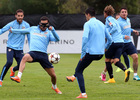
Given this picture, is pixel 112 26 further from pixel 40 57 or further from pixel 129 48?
pixel 40 57

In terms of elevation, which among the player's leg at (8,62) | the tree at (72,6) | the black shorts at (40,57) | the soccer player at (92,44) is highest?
the tree at (72,6)

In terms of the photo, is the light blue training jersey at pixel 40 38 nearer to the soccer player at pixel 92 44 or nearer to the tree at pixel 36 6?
the soccer player at pixel 92 44

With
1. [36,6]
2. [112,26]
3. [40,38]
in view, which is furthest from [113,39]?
[36,6]

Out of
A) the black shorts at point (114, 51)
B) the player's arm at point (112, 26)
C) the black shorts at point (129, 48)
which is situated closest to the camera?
the player's arm at point (112, 26)

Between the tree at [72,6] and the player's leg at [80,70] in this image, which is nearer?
the player's leg at [80,70]

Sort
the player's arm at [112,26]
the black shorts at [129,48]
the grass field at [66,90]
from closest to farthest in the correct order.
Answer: the grass field at [66,90] → the player's arm at [112,26] → the black shorts at [129,48]

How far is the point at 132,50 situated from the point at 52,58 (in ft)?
10.7

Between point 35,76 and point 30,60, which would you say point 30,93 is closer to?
point 30,60

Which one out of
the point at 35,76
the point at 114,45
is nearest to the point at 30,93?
the point at 114,45

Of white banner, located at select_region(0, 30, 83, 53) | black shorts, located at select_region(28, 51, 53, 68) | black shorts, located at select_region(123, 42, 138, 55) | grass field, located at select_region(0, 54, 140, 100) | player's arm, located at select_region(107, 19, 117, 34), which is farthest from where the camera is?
white banner, located at select_region(0, 30, 83, 53)

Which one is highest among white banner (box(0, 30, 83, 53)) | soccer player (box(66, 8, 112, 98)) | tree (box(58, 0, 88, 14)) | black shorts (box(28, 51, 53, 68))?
tree (box(58, 0, 88, 14))

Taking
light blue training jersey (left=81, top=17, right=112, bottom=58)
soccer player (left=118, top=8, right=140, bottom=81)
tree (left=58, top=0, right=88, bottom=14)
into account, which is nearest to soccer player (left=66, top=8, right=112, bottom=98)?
light blue training jersey (left=81, top=17, right=112, bottom=58)

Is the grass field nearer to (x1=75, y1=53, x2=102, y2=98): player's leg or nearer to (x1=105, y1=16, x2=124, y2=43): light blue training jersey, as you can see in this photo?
(x1=75, y1=53, x2=102, y2=98): player's leg

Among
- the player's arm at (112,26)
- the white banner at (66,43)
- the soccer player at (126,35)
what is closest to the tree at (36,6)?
the white banner at (66,43)
